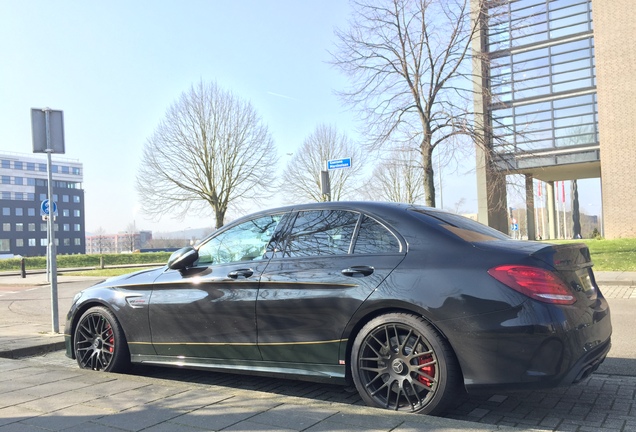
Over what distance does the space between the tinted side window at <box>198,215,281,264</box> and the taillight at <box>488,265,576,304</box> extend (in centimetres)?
187

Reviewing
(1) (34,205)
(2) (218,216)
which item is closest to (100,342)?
(2) (218,216)

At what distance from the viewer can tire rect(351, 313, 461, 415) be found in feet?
11.1

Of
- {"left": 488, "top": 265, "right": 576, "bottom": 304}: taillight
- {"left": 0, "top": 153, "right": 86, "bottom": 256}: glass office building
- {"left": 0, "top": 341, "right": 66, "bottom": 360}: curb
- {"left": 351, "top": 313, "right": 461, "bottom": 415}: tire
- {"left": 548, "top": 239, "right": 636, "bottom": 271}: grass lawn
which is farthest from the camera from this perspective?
{"left": 0, "top": 153, "right": 86, "bottom": 256}: glass office building

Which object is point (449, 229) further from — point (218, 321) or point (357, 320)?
point (218, 321)

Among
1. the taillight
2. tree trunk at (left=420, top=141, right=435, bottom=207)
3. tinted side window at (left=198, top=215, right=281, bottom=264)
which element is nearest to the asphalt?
the taillight

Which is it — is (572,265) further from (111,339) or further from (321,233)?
(111,339)

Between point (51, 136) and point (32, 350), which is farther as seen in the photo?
point (51, 136)

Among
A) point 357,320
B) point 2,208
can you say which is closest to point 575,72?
point 357,320

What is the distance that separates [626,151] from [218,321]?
29617 mm

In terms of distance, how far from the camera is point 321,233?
13.6ft

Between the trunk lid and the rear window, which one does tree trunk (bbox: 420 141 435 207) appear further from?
the trunk lid

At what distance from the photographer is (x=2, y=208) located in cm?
9525

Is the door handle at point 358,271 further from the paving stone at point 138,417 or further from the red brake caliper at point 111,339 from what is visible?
the red brake caliper at point 111,339

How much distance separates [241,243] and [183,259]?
1.66 ft
